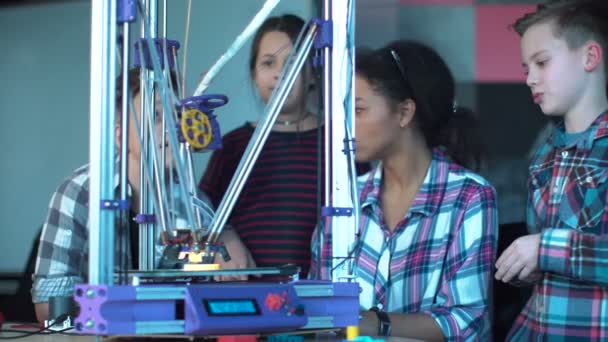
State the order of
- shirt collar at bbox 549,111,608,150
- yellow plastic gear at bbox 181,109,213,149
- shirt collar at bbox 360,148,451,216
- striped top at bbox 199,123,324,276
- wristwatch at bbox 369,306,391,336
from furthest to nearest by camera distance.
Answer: striped top at bbox 199,123,324,276
shirt collar at bbox 360,148,451,216
shirt collar at bbox 549,111,608,150
wristwatch at bbox 369,306,391,336
yellow plastic gear at bbox 181,109,213,149

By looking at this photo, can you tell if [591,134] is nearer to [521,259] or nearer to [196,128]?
[521,259]

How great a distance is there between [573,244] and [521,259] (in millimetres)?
100

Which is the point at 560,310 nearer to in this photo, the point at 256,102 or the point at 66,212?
the point at 256,102

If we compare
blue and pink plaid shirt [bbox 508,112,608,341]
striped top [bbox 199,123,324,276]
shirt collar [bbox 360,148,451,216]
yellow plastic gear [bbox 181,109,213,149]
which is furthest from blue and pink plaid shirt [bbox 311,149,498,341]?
yellow plastic gear [bbox 181,109,213,149]

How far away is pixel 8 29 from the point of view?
12.6 feet

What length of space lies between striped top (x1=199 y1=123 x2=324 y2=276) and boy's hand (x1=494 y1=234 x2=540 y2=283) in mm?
612

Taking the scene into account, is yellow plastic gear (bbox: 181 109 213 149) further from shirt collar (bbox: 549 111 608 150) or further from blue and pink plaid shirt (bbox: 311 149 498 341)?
shirt collar (bbox: 549 111 608 150)

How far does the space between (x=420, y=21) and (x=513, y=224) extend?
751 millimetres

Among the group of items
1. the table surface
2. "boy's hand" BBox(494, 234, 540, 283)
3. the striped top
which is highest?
the striped top

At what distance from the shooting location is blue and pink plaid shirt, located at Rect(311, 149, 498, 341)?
6.64ft

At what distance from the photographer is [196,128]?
4.94ft

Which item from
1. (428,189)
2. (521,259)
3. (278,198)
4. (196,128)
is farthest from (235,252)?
(196,128)

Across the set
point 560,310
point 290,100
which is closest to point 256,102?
point 290,100

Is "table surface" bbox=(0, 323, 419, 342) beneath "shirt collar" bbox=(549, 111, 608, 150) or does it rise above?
beneath
